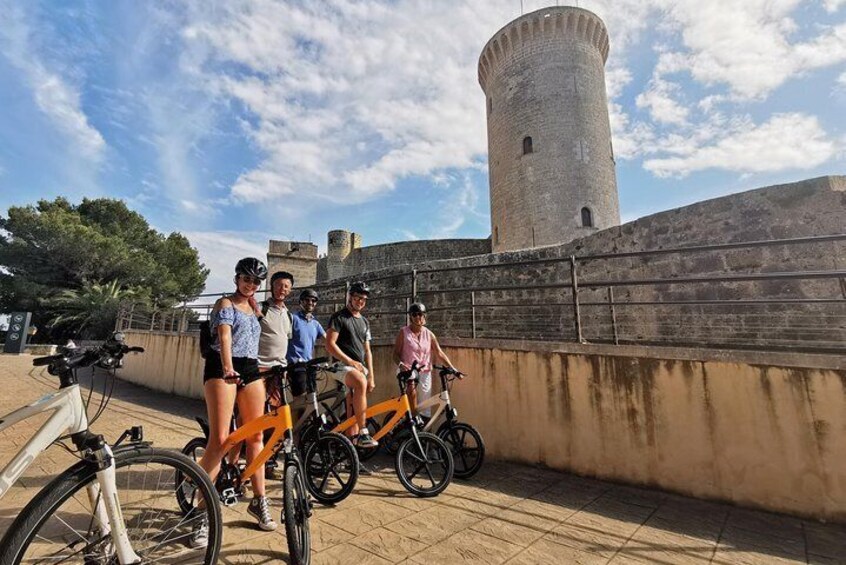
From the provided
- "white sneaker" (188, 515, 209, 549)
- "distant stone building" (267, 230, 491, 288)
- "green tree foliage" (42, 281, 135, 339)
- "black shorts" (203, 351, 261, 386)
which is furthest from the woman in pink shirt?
"distant stone building" (267, 230, 491, 288)

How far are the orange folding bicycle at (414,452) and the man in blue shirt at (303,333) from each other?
888mm

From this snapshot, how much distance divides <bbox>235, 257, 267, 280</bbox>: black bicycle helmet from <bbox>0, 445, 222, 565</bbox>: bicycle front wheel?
1.24 meters

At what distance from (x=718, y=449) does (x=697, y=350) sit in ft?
2.77

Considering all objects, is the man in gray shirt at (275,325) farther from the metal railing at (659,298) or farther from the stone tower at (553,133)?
the stone tower at (553,133)

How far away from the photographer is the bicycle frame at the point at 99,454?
180 cm

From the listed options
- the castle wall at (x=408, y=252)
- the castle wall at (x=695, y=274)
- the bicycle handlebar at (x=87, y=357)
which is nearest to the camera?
the bicycle handlebar at (x=87, y=357)

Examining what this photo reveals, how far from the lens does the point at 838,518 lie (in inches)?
122

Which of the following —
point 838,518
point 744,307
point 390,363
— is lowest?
point 838,518

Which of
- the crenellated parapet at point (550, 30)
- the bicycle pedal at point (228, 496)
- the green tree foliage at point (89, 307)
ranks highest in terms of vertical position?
the crenellated parapet at point (550, 30)

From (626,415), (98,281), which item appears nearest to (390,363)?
(626,415)

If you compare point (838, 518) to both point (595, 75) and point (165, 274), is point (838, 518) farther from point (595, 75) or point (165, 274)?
point (165, 274)

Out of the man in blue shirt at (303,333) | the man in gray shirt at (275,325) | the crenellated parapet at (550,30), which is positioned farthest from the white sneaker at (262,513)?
the crenellated parapet at (550,30)

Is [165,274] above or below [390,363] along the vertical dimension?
A: above

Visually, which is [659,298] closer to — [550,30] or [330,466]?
[330,466]
